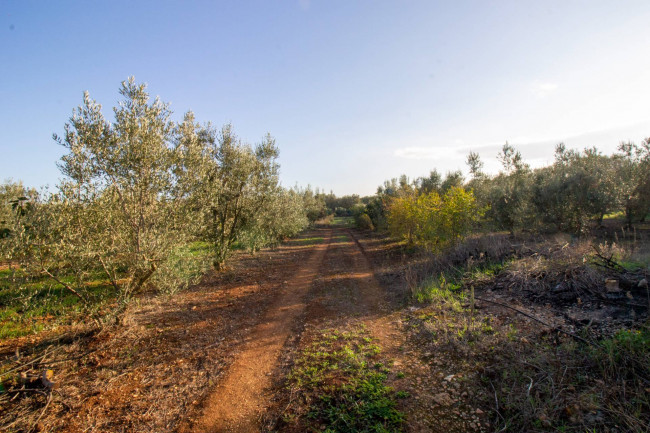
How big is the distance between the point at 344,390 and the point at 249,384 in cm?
189

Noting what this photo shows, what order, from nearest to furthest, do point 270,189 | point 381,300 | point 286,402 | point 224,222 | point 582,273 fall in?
point 286,402
point 582,273
point 381,300
point 224,222
point 270,189

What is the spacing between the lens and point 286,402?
4953 millimetres

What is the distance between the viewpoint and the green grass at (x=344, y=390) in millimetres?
4363

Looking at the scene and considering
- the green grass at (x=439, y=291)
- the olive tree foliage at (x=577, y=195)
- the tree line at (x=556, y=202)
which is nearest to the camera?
the green grass at (x=439, y=291)

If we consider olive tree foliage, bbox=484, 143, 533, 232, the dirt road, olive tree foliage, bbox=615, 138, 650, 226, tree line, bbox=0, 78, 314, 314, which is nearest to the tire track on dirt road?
the dirt road

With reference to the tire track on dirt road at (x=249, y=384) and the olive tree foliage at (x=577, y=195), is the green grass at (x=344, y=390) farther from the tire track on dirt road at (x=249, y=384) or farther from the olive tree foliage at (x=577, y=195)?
the olive tree foliage at (x=577, y=195)

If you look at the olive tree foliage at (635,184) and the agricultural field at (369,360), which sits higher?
the olive tree foliage at (635,184)

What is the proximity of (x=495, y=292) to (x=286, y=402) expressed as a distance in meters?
7.89

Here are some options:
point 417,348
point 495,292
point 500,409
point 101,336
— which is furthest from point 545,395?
point 101,336

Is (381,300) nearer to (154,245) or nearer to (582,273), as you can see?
(582,273)

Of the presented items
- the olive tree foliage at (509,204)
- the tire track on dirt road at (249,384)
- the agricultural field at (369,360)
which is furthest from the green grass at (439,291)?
Answer: the olive tree foliage at (509,204)

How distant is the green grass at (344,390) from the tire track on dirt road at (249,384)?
588mm

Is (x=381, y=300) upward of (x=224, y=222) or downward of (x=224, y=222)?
downward

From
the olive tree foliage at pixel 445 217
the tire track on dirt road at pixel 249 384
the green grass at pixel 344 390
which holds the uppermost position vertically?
the olive tree foliage at pixel 445 217
